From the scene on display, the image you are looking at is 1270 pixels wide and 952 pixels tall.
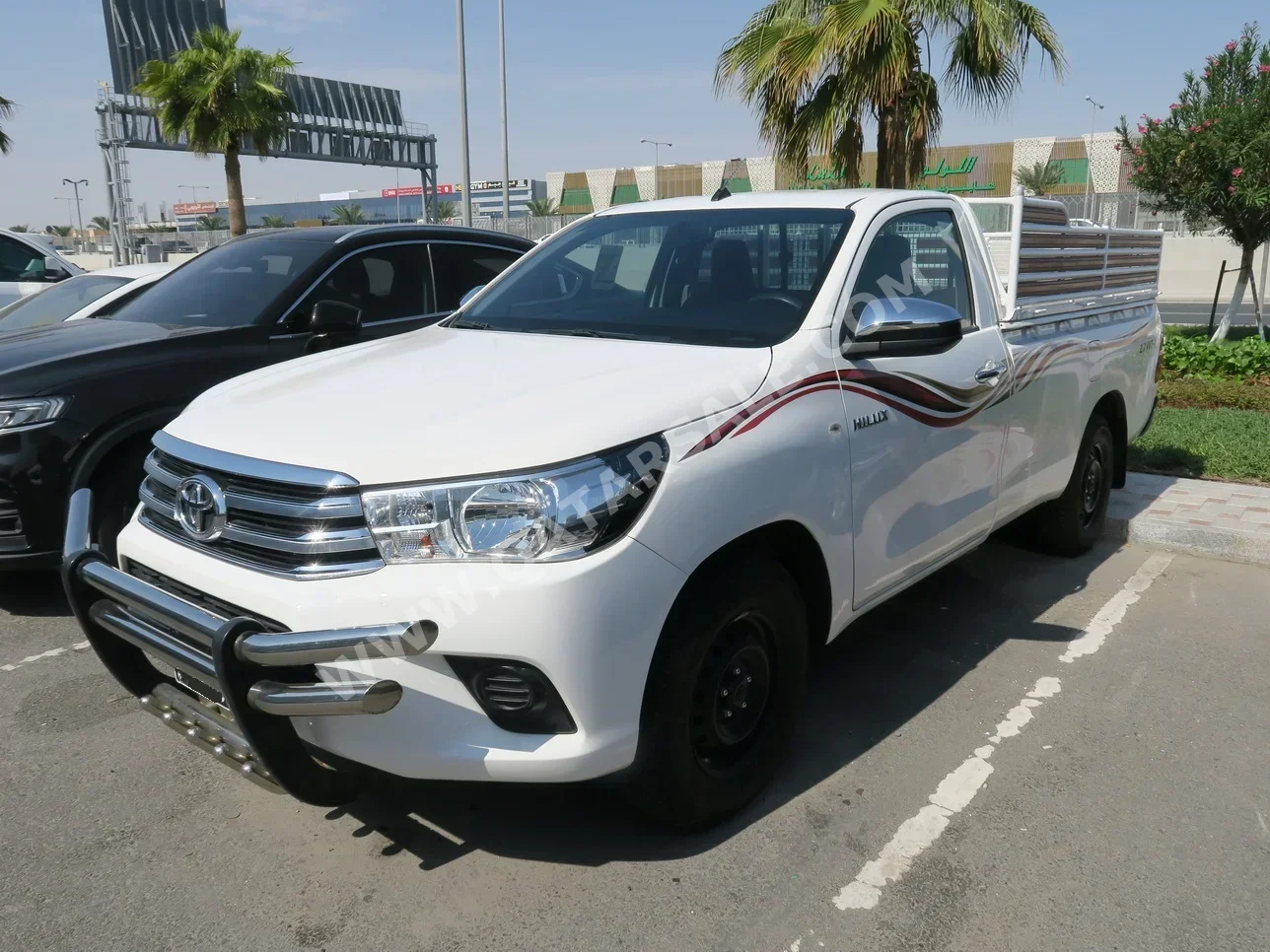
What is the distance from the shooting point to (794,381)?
121 inches

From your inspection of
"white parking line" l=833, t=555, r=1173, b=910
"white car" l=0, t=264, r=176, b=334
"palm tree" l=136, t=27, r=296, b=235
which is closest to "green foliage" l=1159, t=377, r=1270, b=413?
"white parking line" l=833, t=555, r=1173, b=910

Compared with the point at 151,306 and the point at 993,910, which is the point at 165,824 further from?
the point at 151,306

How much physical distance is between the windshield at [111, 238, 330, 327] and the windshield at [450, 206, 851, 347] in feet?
6.07

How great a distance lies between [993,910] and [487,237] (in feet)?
16.7

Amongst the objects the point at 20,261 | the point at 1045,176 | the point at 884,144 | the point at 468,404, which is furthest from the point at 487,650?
the point at 1045,176

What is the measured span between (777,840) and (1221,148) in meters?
12.7

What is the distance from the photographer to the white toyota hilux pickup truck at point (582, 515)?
2.44m

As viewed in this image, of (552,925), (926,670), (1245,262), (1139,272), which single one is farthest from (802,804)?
(1245,262)

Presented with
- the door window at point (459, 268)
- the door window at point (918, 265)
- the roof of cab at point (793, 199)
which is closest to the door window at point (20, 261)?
the door window at point (459, 268)

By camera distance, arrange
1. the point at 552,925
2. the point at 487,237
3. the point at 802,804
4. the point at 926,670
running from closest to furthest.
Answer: the point at 552,925
the point at 802,804
the point at 926,670
the point at 487,237

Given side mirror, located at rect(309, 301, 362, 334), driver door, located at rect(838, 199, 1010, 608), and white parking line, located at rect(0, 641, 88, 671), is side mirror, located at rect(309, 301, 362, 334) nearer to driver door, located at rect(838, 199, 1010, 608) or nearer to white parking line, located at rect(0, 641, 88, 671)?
white parking line, located at rect(0, 641, 88, 671)

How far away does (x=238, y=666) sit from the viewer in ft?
7.85

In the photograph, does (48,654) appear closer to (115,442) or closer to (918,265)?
(115,442)

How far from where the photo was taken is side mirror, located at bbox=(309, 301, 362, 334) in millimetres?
4953
